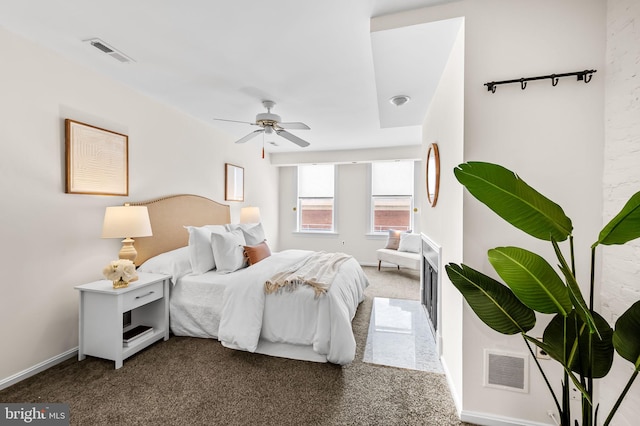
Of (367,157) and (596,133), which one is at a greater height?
(367,157)

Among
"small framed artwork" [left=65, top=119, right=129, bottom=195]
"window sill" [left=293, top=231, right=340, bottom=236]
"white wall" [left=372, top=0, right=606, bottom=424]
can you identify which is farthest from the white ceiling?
"window sill" [left=293, top=231, right=340, bottom=236]

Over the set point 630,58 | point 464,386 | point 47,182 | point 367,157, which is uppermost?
point 367,157

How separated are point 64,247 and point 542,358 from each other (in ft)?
11.7

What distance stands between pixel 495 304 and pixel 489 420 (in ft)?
3.03

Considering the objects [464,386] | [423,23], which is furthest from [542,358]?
[423,23]

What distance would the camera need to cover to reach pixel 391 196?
5930 millimetres

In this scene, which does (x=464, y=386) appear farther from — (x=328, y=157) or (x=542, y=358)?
(x=328, y=157)

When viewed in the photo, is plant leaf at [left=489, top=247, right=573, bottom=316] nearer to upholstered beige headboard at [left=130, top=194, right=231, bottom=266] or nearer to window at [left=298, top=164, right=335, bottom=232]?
upholstered beige headboard at [left=130, top=194, right=231, bottom=266]

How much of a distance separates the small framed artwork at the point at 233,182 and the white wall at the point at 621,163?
4.33m

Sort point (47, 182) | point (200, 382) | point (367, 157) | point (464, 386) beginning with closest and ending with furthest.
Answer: point (464, 386) < point (200, 382) < point (47, 182) < point (367, 157)

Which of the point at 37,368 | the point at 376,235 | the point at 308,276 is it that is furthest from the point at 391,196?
the point at 37,368

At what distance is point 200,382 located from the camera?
198 centimetres

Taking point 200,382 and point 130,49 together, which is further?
point 130,49

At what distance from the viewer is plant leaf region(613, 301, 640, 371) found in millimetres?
930
